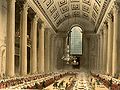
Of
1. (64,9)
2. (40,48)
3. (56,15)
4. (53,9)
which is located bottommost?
(40,48)

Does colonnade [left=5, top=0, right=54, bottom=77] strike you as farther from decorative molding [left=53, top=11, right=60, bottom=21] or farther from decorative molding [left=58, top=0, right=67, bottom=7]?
decorative molding [left=53, top=11, right=60, bottom=21]

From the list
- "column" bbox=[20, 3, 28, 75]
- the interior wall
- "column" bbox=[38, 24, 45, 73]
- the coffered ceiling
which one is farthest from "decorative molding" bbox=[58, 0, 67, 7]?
"column" bbox=[20, 3, 28, 75]

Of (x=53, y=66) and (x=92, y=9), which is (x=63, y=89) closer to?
(x=92, y=9)

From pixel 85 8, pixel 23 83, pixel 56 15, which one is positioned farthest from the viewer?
pixel 56 15

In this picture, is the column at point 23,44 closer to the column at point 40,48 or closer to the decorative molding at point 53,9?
the column at point 40,48

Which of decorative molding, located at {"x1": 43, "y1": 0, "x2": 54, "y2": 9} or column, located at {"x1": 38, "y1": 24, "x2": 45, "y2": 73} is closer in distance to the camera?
column, located at {"x1": 38, "y1": 24, "x2": 45, "y2": 73}

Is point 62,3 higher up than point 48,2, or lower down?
higher up

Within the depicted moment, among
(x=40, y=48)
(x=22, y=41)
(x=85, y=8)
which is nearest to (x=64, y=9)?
(x=85, y=8)

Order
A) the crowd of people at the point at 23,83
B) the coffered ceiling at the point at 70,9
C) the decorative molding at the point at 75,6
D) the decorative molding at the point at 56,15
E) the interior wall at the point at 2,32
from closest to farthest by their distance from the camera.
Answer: the crowd of people at the point at 23,83, the interior wall at the point at 2,32, the coffered ceiling at the point at 70,9, the decorative molding at the point at 75,6, the decorative molding at the point at 56,15

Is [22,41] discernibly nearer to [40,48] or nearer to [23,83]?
[23,83]

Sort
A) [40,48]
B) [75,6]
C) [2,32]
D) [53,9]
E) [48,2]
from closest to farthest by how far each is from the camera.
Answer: [2,32] < [40,48] < [48,2] < [53,9] < [75,6]

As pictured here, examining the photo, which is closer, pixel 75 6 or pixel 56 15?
pixel 75 6

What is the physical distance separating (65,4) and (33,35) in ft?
45.1

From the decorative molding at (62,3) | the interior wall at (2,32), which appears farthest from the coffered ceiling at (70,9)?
the interior wall at (2,32)
